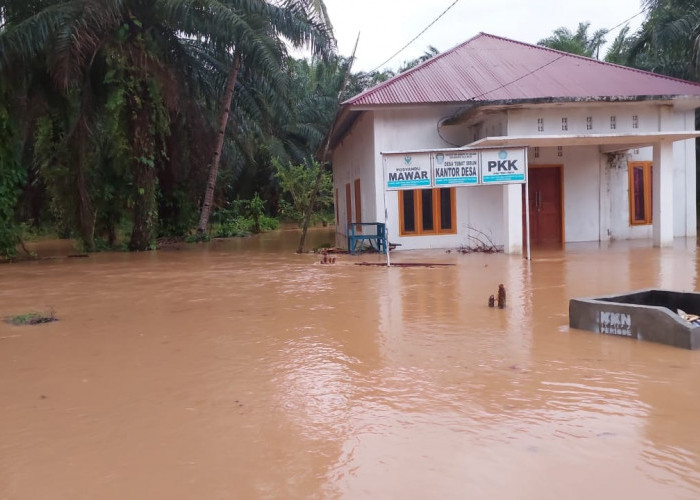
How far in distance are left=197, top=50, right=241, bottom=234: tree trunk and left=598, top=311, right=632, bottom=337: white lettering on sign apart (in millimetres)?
17260

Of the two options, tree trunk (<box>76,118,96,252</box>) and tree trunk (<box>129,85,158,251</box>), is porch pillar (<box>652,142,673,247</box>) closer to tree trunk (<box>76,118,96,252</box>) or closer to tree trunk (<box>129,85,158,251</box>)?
tree trunk (<box>129,85,158,251</box>)

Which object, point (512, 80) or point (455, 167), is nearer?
point (455, 167)

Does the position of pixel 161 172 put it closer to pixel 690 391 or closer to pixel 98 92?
pixel 98 92

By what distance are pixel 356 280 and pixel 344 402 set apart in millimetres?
7079

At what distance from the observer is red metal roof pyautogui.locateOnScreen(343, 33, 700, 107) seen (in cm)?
1686

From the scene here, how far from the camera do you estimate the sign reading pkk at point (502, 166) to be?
46.2ft

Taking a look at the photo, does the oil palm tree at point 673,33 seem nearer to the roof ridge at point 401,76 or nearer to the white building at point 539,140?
the white building at point 539,140

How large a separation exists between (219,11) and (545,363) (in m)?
16.2

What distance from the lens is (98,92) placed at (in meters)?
20.5

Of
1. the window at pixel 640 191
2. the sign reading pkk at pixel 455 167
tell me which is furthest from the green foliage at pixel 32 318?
the window at pixel 640 191

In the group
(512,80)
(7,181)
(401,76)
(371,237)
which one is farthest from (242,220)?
(512,80)

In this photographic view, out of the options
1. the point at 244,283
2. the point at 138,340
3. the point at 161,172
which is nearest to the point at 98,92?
the point at 161,172

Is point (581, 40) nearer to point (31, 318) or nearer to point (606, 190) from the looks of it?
point (606, 190)

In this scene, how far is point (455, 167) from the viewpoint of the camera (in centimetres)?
1399
